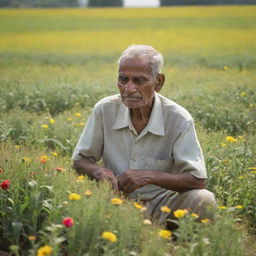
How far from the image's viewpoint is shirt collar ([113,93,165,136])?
11.1 ft

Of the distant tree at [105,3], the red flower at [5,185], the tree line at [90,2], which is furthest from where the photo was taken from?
the distant tree at [105,3]

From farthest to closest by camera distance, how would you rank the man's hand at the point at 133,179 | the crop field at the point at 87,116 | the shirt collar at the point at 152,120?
the shirt collar at the point at 152,120, the man's hand at the point at 133,179, the crop field at the point at 87,116

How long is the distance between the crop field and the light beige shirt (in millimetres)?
303

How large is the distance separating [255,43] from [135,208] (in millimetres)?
12460

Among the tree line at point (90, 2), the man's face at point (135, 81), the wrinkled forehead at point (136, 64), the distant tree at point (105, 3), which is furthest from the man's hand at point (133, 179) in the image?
the distant tree at point (105, 3)

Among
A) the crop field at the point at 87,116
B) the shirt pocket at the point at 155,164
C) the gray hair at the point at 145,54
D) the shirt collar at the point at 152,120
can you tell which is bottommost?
the crop field at the point at 87,116

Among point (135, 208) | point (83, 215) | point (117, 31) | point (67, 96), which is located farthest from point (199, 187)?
point (117, 31)

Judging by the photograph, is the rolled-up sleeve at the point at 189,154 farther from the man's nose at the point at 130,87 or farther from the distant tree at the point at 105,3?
the distant tree at the point at 105,3

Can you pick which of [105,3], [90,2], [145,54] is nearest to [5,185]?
[145,54]

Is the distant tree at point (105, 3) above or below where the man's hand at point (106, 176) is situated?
above

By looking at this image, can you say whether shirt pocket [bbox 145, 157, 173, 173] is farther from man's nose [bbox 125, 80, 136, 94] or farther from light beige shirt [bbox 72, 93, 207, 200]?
man's nose [bbox 125, 80, 136, 94]

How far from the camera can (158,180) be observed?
324cm

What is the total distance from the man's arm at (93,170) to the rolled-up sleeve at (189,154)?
458mm

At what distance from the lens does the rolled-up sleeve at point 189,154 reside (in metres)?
3.29
